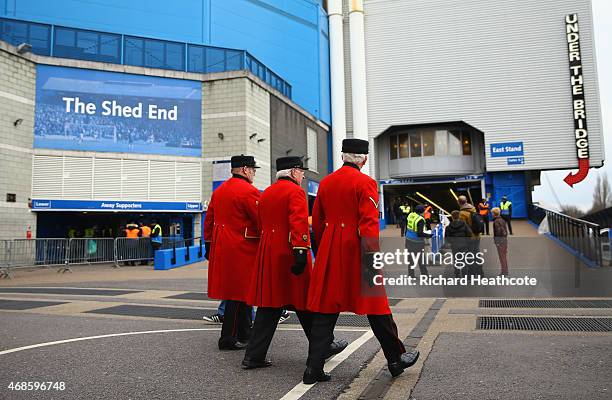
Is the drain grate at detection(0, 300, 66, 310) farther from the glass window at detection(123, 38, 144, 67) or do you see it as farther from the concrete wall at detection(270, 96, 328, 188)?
the concrete wall at detection(270, 96, 328, 188)

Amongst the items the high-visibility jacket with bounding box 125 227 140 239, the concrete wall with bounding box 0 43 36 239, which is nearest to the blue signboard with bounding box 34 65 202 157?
the concrete wall with bounding box 0 43 36 239

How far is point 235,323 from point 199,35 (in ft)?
94.1

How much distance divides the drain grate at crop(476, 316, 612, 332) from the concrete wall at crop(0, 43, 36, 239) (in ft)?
63.6

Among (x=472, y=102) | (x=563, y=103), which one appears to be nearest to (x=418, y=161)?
(x=472, y=102)

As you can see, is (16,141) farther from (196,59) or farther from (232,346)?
(232,346)

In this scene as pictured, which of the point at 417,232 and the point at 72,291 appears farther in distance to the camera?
the point at 417,232

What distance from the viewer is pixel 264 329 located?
4652 millimetres

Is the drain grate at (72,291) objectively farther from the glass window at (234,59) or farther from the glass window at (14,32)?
the glass window at (234,59)

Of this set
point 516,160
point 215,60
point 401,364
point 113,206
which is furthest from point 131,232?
point 516,160

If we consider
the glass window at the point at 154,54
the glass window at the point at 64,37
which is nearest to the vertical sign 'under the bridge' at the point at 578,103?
the glass window at the point at 154,54

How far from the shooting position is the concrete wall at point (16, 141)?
787 inches

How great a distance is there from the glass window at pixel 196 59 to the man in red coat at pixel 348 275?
2346cm

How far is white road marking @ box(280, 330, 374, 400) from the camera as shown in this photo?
148 inches

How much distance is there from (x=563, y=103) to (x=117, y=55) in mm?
29838
